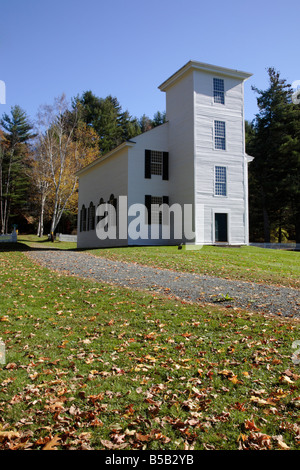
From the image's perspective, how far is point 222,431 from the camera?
134 inches

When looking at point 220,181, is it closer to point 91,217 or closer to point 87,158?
point 91,217

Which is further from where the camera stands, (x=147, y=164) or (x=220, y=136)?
(x=147, y=164)

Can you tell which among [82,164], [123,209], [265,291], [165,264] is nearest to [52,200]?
[82,164]

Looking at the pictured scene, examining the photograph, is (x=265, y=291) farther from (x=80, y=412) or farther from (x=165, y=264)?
(x=80, y=412)

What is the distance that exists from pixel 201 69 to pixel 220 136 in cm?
472

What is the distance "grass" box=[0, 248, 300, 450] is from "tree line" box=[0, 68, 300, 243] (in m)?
32.5

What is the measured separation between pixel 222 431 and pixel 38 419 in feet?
6.31

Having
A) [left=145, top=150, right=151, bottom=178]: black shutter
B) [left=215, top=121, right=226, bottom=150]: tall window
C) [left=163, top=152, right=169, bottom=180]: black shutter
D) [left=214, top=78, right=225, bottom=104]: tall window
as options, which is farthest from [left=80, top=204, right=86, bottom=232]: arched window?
[left=214, top=78, right=225, bottom=104]: tall window

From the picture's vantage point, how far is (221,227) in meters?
23.8

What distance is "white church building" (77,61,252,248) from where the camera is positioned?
23.3 meters

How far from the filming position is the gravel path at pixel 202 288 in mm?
7920

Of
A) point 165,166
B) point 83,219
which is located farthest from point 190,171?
point 83,219

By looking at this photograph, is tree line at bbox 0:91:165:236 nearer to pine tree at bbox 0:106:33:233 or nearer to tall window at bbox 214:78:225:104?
pine tree at bbox 0:106:33:233

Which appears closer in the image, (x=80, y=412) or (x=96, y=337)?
(x=80, y=412)
